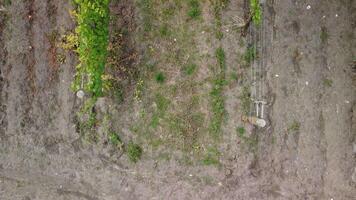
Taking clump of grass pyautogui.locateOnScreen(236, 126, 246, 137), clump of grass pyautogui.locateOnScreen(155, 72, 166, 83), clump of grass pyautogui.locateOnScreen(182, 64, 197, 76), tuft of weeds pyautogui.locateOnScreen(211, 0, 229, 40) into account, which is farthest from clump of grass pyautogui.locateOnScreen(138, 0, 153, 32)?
clump of grass pyautogui.locateOnScreen(236, 126, 246, 137)

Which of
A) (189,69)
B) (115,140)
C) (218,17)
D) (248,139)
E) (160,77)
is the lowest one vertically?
(115,140)

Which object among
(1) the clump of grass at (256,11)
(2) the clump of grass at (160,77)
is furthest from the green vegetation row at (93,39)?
(1) the clump of grass at (256,11)

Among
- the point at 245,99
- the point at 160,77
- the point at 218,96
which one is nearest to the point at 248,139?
the point at 245,99

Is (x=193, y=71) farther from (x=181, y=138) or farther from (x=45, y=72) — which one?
(x=45, y=72)

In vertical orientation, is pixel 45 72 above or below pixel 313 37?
below

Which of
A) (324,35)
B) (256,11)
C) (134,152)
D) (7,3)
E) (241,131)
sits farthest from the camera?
(7,3)

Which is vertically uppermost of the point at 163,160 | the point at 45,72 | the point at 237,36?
the point at 237,36

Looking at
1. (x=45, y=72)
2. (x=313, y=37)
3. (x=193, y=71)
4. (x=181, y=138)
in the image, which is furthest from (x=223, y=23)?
(x=45, y=72)

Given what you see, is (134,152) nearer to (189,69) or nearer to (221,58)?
(189,69)

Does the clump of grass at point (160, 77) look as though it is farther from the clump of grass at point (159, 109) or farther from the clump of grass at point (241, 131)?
the clump of grass at point (241, 131)
